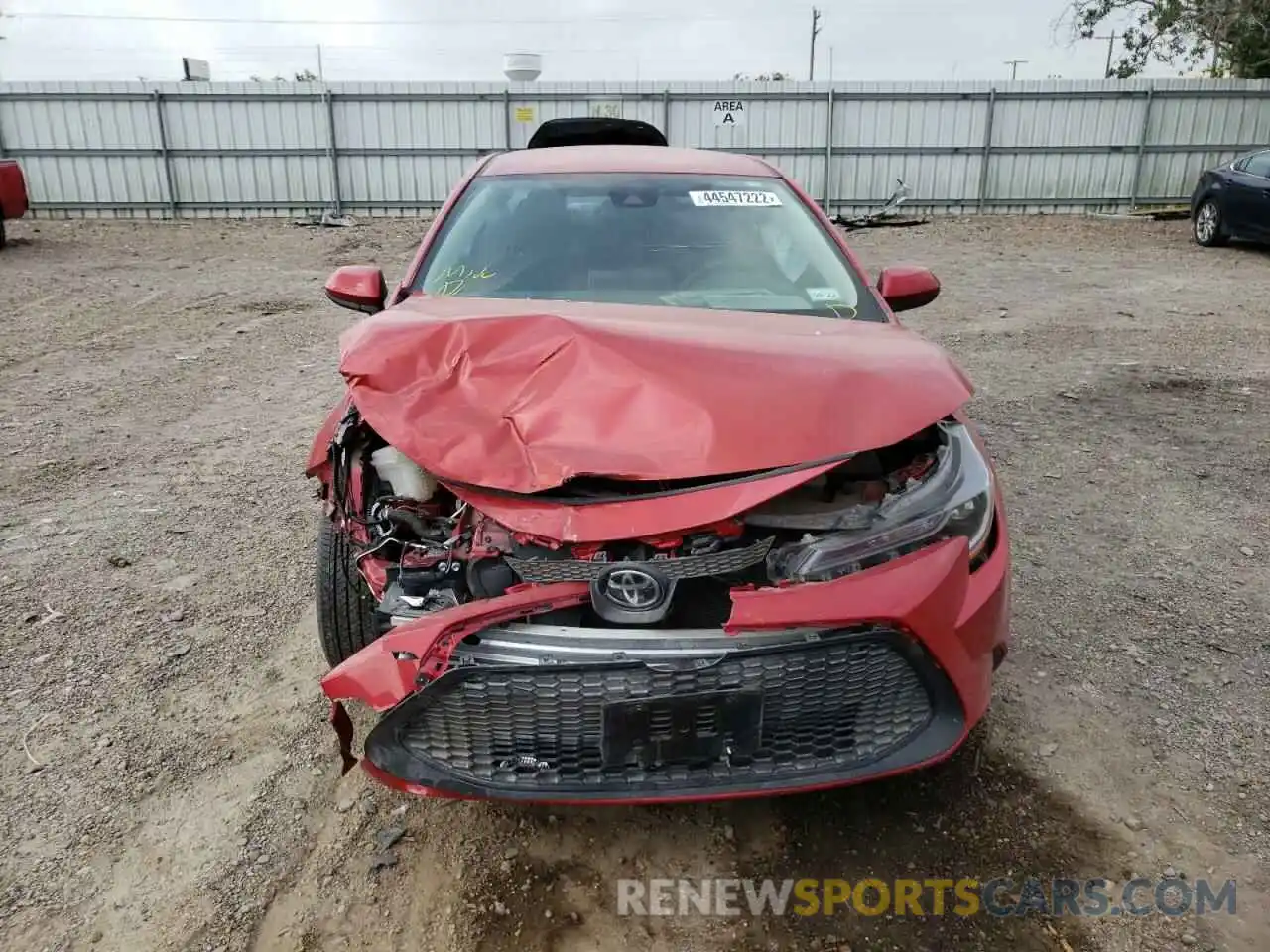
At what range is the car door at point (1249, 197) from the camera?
1118 cm

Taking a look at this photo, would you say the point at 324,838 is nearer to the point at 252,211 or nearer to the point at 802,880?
the point at 802,880

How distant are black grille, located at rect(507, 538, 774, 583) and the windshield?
3.91ft

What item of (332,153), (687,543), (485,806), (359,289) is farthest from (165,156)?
(687,543)

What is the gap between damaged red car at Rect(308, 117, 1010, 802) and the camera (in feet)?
6.09

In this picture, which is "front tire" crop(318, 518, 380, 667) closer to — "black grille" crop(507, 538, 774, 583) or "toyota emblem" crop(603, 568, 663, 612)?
"black grille" crop(507, 538, 774, 583)

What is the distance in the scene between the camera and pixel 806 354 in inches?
90.7

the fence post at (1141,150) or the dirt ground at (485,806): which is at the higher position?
the fence post at (1141,150)

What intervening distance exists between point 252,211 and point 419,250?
48.7ft

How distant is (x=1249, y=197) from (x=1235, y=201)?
27cm

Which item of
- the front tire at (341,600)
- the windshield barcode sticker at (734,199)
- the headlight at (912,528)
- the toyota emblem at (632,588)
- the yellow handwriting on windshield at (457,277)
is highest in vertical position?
the windshield barcode sticker at (734,199)

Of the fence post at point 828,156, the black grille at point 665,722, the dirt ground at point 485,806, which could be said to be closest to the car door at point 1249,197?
the fence post at point 828,156

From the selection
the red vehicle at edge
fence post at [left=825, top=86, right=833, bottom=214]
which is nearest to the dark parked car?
fence post at [left=825, top=86, right=833, bottom=214]

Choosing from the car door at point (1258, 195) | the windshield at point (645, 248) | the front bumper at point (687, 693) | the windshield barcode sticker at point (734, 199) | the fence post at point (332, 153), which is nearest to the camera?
the front bumper at point (687, 693)

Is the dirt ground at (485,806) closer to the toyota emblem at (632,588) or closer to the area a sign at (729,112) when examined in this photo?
the toyota emblem at (632,588)
